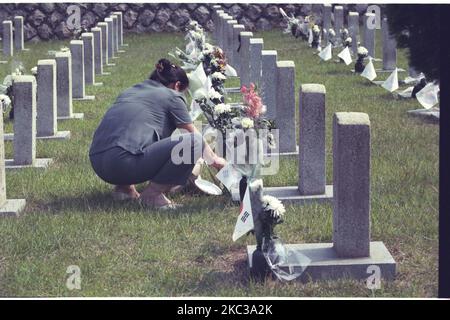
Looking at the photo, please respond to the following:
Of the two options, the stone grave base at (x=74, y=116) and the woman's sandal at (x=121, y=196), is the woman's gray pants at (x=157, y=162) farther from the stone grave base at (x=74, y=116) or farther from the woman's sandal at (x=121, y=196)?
the stone grave base at (x=74, y=116)

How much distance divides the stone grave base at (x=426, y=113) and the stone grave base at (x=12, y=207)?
5.46 metres

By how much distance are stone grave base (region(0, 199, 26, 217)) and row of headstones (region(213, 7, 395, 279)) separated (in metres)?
1.74

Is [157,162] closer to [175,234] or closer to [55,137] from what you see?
[175,234]

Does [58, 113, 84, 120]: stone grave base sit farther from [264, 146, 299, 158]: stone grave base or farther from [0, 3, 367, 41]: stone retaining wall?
[0, 3, 367, 41]: stone retaining wall

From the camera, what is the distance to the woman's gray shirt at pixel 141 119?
7.97m

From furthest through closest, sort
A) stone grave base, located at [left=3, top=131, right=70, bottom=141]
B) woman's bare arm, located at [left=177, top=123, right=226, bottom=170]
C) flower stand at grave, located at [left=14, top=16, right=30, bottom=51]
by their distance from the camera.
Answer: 1. flower stand at grave, located at [left=14, top=16, right=30, bottom=51]
2. stone grave base, located at [left=3, top=131, right=70, bottom=141]
3. woman's bare arm, located at [left=177, top=123, right=226, bottom=170]

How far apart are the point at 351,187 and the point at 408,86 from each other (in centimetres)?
922

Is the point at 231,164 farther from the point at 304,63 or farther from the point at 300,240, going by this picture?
the point at 304,63

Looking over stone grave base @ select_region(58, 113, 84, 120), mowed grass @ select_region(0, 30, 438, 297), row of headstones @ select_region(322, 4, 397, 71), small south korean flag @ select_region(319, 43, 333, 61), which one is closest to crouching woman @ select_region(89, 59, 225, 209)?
mowed grass @ select_region(0, 30, 438, 297)

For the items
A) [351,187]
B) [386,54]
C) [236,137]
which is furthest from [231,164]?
[386,54]

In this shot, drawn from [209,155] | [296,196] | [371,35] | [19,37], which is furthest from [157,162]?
[19,37]

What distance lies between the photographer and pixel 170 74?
8.09m

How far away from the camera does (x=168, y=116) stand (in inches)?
320

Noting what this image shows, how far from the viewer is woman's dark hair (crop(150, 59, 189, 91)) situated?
8.06 m
